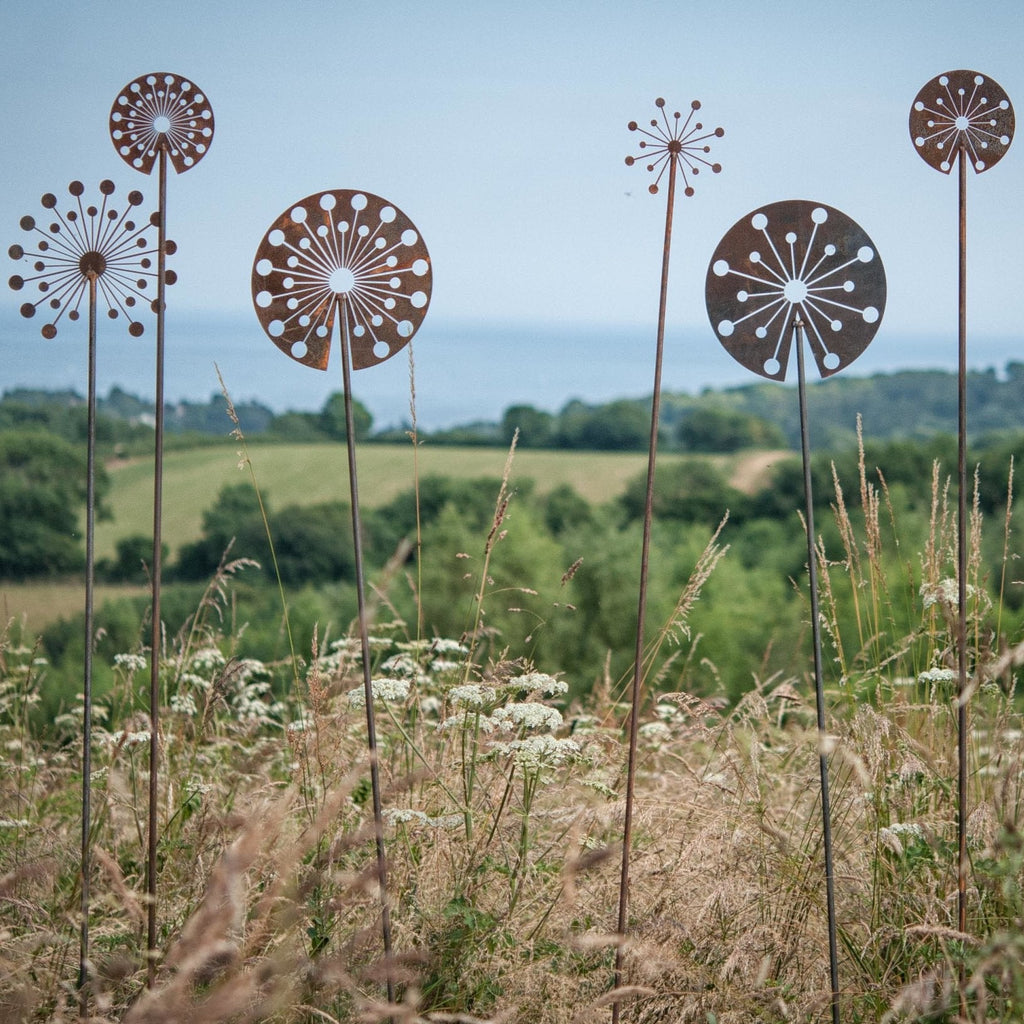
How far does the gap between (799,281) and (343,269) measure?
82cm

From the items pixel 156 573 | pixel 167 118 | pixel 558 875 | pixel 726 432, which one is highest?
pixel 726 432

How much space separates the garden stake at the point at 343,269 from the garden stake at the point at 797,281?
55 centimetres

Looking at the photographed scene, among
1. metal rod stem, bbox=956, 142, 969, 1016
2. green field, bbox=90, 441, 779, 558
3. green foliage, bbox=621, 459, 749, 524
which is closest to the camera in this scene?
metal rod stem, bbox=956, 142, 969, 1016

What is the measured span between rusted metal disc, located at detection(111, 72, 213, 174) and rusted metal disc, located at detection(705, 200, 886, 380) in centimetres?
96

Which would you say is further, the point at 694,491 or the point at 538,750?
the point at 694,491

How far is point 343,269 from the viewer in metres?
1.84

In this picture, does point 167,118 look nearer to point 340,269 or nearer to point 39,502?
point 340,269

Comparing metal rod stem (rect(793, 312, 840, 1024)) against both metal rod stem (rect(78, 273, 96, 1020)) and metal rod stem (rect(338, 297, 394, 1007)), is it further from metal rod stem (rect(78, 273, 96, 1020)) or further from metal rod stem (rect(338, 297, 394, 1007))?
metal rod stem (rect(78, 273, 96, 1020))

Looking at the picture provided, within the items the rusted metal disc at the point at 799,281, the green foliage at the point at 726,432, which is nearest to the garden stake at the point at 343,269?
the rusted metal disc at the point at 799,281

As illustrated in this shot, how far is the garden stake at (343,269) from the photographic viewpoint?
1.82 meters

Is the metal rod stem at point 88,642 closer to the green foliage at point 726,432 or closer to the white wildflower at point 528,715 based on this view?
the white wildflower at point 528,715

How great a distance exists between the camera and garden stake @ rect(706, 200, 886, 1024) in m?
1.86

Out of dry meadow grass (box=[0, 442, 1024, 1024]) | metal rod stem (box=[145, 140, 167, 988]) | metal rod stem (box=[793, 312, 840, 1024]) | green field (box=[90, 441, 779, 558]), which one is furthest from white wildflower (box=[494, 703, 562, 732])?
green field (box=[90, 441, 779, 558])

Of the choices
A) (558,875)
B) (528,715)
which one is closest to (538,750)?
(528,715)
